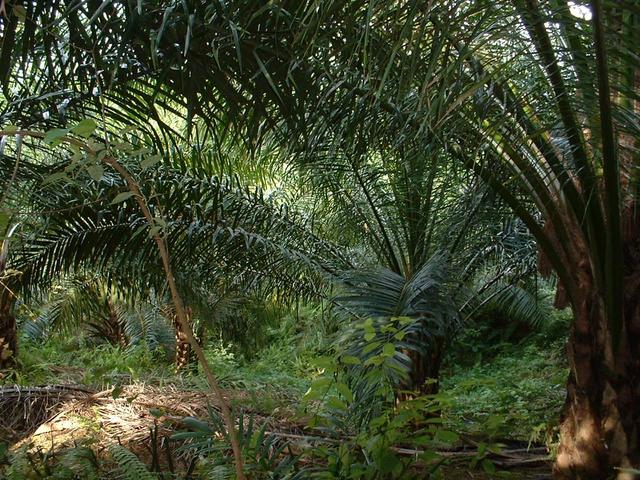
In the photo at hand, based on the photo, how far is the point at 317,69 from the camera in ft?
10.1

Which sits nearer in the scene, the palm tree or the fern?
the palm tree

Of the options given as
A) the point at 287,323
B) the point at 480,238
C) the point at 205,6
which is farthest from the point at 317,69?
the point at 287,323

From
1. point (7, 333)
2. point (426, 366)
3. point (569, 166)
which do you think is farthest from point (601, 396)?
point (7, 333)

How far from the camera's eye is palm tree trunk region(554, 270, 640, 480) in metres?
3.00

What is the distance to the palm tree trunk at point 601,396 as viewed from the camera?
9.85 ft

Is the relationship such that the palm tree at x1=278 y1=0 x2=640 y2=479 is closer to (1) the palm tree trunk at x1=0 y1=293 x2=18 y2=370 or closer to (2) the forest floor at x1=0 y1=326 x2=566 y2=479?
(2) the forest floor at x1=0 y1=326 x2=566 y2=479

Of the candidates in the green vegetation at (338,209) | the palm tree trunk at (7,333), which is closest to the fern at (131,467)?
the green vegetation at (338,209)

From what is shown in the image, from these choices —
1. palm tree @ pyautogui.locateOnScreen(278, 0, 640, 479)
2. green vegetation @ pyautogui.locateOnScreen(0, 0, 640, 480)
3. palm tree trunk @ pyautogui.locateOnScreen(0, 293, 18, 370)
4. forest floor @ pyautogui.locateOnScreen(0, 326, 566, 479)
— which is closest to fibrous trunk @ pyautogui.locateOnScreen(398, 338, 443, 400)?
green vegetation @ pyautogui.locateOnScreen(0, 0, 640, 480)

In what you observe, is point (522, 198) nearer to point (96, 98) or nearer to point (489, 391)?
point (96, 98)

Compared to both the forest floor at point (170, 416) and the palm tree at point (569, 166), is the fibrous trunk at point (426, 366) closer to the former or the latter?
the forest floor at point (170, 416)

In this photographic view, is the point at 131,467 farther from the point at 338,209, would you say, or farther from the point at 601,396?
the point at 338,209

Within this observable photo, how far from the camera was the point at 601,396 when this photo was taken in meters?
3.06

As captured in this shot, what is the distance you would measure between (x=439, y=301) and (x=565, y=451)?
122 centimetres

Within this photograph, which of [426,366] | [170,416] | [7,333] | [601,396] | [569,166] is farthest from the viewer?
[7,333]
